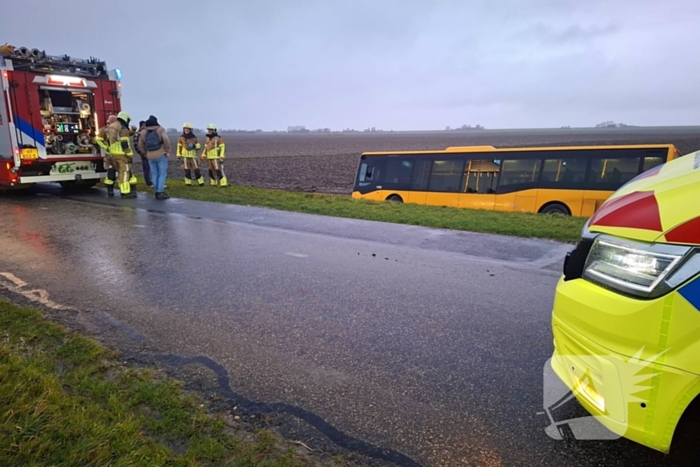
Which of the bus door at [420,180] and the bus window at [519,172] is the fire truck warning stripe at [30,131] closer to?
the bus door at [420,180]

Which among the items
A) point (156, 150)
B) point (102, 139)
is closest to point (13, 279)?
point (156, 150)

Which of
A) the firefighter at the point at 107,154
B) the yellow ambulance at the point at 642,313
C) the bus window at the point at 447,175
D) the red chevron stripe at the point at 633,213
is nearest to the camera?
the yellow ambulance at the point at 642,313

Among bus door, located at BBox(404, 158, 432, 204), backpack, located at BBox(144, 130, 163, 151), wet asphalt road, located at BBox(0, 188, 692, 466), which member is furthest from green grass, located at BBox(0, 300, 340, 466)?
bus door, located at BBox(404, 158, 432, 204)

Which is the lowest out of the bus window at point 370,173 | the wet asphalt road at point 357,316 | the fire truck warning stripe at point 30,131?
the wet asphalt road at point 357,316

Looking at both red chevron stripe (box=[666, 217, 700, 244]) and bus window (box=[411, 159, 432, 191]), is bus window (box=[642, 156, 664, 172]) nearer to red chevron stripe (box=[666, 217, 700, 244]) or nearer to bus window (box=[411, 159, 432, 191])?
bus window (box=[411, 159, 432, 191])

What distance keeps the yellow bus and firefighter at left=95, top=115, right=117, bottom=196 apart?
8596 mm

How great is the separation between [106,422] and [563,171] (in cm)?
1322

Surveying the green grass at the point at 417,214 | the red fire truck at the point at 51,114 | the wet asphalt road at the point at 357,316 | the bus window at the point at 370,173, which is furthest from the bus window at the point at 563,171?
the red fire truck at the point at 51,114

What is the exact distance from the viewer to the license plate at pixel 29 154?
11383 millimetres

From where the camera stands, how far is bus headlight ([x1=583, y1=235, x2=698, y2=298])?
6.36 feet

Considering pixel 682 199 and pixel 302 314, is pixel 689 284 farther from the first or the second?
pixel 302 314

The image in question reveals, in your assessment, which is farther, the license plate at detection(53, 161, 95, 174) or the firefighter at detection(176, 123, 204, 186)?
the firefighter at detection(176, 123, 204, 186)

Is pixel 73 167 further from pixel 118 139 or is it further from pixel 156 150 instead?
pixel 156 150

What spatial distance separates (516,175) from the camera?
1377 cm
